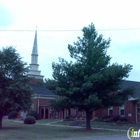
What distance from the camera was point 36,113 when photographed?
193ft

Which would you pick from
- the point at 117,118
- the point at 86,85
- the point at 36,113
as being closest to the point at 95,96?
the point at 86,85

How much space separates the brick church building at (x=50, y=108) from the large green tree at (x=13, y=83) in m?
1.65

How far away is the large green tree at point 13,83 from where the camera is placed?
33.7m

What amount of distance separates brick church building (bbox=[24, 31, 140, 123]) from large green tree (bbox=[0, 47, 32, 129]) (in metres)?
1.65

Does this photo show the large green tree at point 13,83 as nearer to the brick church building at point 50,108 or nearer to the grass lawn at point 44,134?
the brick church building at point 50,108

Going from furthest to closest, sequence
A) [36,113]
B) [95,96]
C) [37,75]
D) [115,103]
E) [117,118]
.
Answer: [37,75] < [36,113] < [117,118] < [115,103] < [95,96]

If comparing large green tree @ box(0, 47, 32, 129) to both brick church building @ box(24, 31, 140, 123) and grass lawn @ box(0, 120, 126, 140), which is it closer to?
brick church building @ box(24, 31, 140, 123)

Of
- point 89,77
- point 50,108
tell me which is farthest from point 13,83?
point 50,108

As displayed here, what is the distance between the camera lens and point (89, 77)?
31.9 metres

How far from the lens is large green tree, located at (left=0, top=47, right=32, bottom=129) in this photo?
33.7 m

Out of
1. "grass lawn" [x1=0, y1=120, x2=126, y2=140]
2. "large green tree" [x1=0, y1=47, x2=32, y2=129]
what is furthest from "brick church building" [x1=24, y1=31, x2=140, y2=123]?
"grass lawn" [x1=0, y1=120, x2=126, y2=140]

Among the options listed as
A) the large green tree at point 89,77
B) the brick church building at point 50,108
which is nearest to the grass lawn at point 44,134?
the large green tree at point 89,77

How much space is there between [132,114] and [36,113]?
19680 millimetres

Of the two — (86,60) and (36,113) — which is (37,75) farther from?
(86,60)
